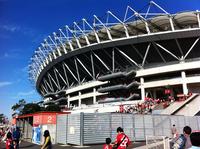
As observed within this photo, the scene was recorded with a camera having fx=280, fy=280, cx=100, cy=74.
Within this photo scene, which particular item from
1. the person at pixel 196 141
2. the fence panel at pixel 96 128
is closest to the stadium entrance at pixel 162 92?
the fence panel at pixel 96 128

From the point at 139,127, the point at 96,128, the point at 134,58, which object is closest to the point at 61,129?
the point at 96,128

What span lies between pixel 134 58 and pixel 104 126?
4471 cm

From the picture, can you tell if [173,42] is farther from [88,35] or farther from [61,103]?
[61,103]

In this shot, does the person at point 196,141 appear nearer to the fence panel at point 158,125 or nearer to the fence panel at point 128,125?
the fence panel at point 128,125

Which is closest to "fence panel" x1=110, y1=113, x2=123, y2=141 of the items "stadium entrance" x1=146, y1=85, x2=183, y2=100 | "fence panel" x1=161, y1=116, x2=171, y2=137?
"fence panel" x1=161, y1=116, x2=171, y2=137

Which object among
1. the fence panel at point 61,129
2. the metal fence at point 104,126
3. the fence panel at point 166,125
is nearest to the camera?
the metal fence at point 104,126

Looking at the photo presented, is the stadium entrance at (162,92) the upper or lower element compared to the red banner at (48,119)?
upper

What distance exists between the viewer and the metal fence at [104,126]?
862 inches

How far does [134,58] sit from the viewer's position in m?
66.1

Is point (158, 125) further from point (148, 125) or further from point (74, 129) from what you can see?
point (74, 129)

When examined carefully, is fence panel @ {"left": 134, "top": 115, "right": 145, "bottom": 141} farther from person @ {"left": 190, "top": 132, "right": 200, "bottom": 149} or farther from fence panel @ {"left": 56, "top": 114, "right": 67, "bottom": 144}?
person @ {"left": 190, "top": 132, "right": 200, "bottom": 149}

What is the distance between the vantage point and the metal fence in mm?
21906

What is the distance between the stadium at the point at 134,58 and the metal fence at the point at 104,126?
22.9 metres

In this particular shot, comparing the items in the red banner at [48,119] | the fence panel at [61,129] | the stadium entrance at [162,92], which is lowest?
the fence panel at [61,129]
